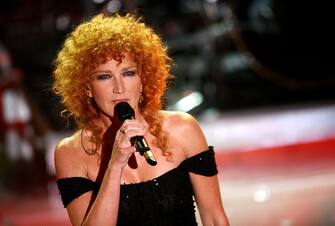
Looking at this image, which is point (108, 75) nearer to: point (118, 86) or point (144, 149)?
point (118, 86)

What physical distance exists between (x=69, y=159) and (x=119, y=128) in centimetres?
29

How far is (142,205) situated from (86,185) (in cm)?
25

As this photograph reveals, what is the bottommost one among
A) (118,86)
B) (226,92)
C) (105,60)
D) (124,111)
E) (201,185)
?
(201,185)

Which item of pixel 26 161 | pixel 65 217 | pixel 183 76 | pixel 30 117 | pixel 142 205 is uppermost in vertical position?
pixel 183 76

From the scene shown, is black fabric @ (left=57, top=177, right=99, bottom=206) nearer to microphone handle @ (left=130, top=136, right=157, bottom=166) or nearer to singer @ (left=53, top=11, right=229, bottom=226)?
singer @ (left=53, top=11, right=229, bottom=226)

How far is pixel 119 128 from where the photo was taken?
8.52 ft

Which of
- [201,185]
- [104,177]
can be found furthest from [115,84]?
[201,185]

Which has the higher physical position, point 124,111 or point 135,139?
point 124,111

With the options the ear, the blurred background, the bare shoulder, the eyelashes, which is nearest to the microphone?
the eyelashes

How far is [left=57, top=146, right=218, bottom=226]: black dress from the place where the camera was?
8.60 ft

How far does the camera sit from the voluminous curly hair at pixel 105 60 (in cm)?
260

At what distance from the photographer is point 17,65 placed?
8.33m

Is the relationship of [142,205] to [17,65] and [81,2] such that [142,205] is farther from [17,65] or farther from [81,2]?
[17,65]

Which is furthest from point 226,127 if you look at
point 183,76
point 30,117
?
point 30,117
